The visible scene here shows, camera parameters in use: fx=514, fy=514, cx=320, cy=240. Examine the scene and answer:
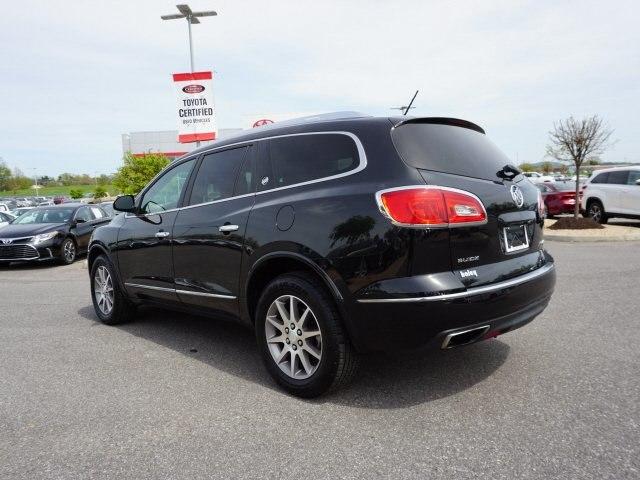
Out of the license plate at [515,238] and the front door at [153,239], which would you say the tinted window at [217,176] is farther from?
the license plate at [515,238]

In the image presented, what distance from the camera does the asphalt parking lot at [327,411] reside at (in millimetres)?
2594

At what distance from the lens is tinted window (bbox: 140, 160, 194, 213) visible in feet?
15.4

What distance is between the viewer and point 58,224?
41.3 ft

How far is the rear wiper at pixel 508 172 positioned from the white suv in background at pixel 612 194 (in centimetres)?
1267

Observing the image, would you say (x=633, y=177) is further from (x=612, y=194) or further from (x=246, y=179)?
(x=246, y=179)

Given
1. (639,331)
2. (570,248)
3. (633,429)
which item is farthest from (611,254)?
(633,429)

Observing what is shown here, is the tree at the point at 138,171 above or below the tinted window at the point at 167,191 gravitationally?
above

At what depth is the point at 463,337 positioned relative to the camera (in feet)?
9.74

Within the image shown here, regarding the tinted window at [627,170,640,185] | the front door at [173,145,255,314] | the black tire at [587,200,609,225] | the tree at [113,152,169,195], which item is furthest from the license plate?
the tree at [113,152,169,195]

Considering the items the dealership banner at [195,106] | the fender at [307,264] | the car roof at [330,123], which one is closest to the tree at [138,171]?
the dealership banner at [195,106]

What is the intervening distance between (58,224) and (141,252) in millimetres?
8917

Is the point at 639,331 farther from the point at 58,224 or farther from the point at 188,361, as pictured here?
the point at 58,224

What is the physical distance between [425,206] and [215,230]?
1.80 m

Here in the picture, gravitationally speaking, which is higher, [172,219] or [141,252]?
[172,219]
